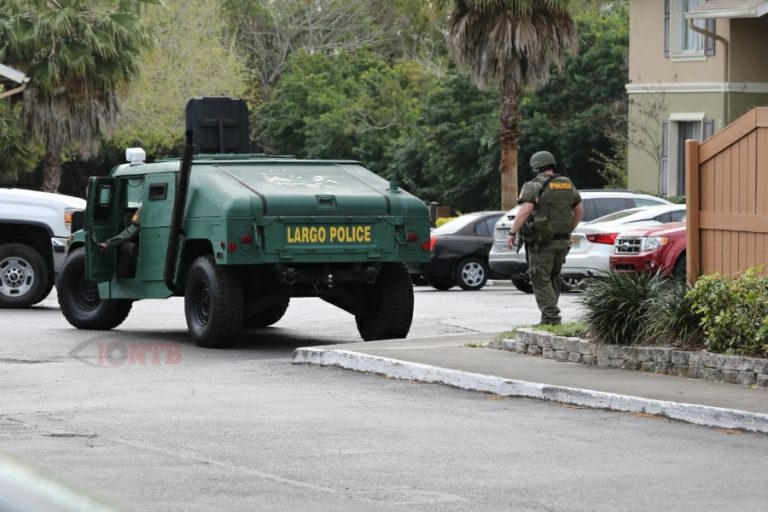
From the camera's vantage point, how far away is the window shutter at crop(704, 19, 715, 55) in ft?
114

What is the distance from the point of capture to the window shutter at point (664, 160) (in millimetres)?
36656

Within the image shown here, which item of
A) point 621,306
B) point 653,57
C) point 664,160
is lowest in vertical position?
point 621,306

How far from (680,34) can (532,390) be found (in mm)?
26807

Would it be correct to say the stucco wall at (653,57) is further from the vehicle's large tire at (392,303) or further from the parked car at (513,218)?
the vehicle's large tire at (392,303)

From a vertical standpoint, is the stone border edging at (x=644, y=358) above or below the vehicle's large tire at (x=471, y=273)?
below

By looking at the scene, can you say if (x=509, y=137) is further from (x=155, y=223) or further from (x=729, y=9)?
(x=155, y=223)

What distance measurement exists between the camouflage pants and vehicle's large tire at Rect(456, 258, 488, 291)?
12048mm

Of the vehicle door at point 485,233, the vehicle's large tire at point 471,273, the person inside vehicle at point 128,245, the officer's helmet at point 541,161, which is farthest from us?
the vehicle door at point 485,233

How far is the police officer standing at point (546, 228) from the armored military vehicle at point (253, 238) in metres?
1.49

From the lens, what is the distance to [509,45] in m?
33.3

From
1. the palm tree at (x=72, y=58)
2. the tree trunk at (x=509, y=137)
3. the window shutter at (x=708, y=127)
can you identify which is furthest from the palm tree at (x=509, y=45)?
the palm tree at (x=72, y=58)

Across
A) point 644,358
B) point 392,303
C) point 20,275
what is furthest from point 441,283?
point 644,358

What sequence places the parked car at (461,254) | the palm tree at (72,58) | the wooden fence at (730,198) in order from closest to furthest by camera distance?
the wooden fence at (730,198)
the parked car at (461,254)
the palm tree at (72,58)

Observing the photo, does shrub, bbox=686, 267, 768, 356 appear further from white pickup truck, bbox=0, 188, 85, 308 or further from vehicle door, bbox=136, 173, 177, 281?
white pickup truck, bbox=0, 188, 85, 308
